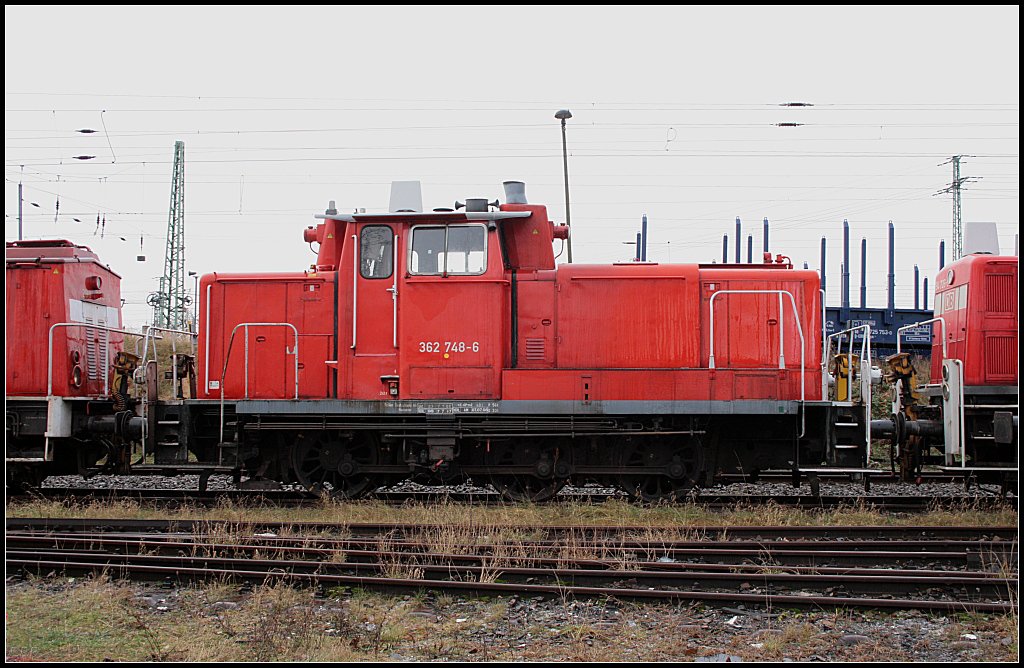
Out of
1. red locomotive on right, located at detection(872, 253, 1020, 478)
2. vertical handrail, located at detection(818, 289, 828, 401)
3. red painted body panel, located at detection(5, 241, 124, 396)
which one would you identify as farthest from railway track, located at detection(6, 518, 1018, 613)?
red painted body panel, located at detection(5, 241, 124, 396)

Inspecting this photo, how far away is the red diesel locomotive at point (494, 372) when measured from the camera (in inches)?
413

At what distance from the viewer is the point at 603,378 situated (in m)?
10.5

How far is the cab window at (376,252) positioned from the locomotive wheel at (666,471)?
3.90 m

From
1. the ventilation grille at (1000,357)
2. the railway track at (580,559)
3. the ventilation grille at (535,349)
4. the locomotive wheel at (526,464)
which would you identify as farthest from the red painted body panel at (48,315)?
the ventilation grille at (1000,357)

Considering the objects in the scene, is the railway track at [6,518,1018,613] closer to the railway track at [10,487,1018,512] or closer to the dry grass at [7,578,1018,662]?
the dry grass at [7,578,1018,662]

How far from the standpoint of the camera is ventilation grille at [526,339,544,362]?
1095 centimetres

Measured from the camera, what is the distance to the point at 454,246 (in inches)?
421

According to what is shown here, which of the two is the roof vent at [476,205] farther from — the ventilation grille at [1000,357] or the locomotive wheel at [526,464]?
the ventilation grille at [1000,357]

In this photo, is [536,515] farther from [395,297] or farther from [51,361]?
[51,361]

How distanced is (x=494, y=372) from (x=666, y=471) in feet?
8.26

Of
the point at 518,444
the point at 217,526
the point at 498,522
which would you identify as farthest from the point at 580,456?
the point at 217,526

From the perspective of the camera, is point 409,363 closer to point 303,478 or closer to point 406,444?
point 406,444

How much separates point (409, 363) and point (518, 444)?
69.5 inches

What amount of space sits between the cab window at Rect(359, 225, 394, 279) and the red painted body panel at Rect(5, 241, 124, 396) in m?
4.86
